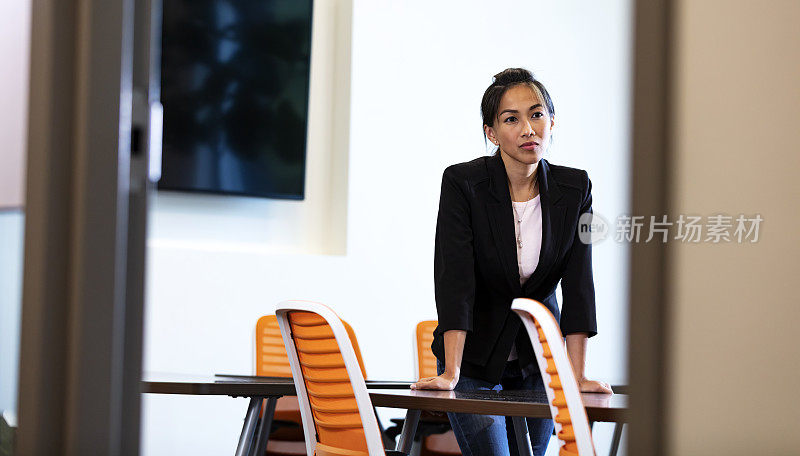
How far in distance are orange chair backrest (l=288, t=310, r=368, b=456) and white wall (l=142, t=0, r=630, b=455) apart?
2388 mm

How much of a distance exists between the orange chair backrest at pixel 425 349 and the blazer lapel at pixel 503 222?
1.64m

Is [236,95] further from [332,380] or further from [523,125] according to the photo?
[332,380]

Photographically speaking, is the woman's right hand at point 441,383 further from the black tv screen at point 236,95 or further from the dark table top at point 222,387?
the black tv screen at point 236,95

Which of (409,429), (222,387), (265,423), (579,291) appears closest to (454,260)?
(579,291)

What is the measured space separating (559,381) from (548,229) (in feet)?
2.53

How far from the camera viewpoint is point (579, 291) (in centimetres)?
255

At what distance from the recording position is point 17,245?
1502mm

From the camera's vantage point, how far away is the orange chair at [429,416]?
13.7 ft

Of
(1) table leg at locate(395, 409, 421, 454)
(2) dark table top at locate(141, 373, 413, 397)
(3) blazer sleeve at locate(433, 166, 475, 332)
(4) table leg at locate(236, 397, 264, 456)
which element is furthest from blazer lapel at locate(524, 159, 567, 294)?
(4) table leg at locate(236, 397, 264, 456)

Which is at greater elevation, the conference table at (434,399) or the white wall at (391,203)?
the white wall at (391,203)

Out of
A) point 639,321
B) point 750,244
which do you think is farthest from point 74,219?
point 750,244

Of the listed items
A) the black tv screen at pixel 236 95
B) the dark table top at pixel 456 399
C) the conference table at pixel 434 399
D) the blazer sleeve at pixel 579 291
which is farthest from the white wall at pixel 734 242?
the black tv screen at pixel 236 95

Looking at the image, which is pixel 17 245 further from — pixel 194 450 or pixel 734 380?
pixel 194 450

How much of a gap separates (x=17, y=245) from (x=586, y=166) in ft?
13.3
